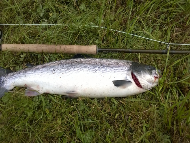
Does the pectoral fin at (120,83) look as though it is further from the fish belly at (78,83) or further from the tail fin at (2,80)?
the tail fin at (2,80)

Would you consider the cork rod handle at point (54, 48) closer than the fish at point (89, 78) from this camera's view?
No

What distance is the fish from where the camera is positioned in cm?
261

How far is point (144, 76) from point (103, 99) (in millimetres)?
659

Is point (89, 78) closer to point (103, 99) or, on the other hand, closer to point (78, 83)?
point (78, 83)

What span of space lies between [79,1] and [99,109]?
173cm

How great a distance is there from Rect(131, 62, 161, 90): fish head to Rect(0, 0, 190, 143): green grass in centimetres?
13

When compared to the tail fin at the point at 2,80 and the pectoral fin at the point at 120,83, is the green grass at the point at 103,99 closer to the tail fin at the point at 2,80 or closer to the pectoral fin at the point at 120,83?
the tail fin at the point at 2,80

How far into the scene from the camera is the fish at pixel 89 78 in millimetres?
2611

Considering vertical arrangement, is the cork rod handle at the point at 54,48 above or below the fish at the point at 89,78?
above

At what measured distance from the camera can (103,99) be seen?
2.90 meters

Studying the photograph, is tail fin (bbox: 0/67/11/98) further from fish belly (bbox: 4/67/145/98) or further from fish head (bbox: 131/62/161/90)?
fish head (bbox: 131/62/161/90)

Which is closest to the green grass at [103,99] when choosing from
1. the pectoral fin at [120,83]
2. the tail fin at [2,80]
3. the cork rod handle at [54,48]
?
the tail fin at [2,80]

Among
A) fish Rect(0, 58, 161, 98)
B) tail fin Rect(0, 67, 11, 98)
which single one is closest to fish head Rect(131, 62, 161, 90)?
fish Rect(0, 58, 161, 98)

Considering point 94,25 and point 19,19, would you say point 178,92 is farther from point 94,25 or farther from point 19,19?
point 19,19
